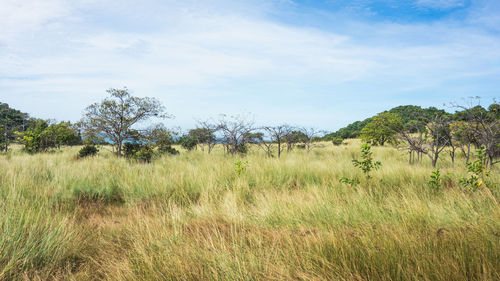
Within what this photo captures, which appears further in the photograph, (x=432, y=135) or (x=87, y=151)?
(x=87, y=151)

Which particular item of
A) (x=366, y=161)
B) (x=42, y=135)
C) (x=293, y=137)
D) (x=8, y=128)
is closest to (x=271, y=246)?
(x=366, y=161)

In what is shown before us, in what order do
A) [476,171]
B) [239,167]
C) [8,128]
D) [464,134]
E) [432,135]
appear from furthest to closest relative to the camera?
[8,128], [464,134], [432,135], [239,167], [476,171]

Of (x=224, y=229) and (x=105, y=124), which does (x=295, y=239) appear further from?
(x=105, y=124)

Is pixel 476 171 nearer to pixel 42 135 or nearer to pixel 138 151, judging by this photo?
pixel 138 151

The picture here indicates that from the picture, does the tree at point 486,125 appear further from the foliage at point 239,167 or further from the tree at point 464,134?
the foliage at point 239,167

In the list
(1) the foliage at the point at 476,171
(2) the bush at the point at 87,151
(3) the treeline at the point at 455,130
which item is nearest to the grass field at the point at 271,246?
(1) the foliage at the point at 476,171

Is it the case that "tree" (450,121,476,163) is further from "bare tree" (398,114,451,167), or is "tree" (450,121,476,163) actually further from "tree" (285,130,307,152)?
"tree" (285,130,307,152)

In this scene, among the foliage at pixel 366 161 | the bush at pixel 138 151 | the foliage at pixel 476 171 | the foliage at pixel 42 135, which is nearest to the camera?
the foliage at pixel 476 171

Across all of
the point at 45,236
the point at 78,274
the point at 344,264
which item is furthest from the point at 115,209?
the point at 344,264

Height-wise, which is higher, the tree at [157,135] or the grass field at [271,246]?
the tree at [157,135]

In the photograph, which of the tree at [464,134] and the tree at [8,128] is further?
the tree at [8,128]

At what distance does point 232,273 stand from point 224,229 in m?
1.19

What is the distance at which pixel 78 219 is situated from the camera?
12.7 feet

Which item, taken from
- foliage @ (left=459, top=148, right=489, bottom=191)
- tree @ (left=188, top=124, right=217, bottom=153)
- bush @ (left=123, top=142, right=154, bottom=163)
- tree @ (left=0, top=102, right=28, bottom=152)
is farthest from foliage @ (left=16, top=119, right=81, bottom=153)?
foliage @ (left=459, top=148, right=489, bottom=191)
